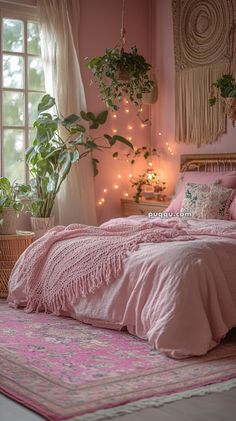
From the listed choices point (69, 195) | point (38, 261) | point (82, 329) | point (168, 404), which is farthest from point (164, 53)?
point (168, 404)

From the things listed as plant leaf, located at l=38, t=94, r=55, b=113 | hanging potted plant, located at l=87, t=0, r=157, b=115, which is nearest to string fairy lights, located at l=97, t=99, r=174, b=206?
hanging potted plant, located at l=87, t=0, r=157, b=115

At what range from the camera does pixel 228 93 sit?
5.39 meters

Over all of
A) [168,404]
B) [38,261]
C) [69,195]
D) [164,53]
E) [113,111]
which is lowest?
[168,404]

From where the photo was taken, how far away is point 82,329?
418 cm

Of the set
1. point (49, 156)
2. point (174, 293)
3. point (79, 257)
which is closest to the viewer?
point (174, 293)

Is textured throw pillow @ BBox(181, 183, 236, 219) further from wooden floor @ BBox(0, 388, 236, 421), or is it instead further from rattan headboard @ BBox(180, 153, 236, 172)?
wooden floor @ BBox(0, 388, 236, 421)

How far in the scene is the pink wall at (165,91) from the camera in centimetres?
638

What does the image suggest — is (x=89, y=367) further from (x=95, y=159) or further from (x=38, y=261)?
(x=95, y=159)

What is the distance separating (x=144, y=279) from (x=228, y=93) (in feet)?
7.15

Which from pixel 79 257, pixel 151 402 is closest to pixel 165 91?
pixel 79 257

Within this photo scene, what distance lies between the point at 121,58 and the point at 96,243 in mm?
1673

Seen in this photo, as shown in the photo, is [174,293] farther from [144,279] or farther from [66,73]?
[66,73]

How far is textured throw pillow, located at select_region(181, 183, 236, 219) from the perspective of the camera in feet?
16.2

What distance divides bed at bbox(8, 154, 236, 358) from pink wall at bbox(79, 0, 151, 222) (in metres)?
1.38
